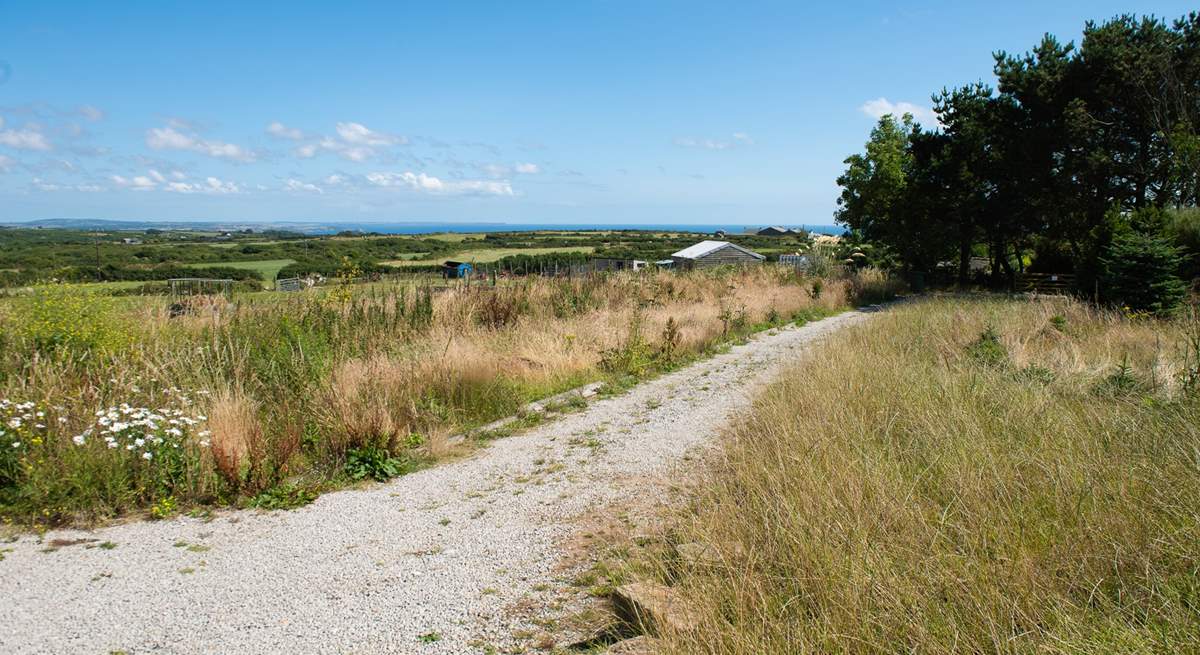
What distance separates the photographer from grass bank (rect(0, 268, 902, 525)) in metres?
5.23

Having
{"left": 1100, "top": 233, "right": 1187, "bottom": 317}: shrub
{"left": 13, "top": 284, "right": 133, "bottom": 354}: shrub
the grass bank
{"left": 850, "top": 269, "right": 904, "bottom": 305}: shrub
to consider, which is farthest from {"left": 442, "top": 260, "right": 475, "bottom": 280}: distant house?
{"left": 1100, "top": 233, "right": 1187, "bottom": 317}: shrub

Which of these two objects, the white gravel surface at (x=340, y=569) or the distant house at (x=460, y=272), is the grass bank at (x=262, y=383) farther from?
the distant house at (x=460, y=272)

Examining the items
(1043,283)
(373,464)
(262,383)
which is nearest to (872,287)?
(1043,283)

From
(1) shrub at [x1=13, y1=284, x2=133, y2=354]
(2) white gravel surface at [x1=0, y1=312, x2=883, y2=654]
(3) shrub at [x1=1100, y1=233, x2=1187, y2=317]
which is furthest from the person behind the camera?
(3) shrub at [x1=1100, y1=233, x2=1187, y2=317]

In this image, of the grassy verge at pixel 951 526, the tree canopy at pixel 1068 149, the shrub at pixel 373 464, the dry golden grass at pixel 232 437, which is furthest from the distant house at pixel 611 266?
the grassy verge at pixel 951 526

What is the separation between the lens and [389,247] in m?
68.6

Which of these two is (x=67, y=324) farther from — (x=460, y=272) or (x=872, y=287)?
(x=872, y=287)

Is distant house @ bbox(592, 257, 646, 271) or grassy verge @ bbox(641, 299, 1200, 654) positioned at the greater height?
distant house @ bbox(592, 257, 646, 271)

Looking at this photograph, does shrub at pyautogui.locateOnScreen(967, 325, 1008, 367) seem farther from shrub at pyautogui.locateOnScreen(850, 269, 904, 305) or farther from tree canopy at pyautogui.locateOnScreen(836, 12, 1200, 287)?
shrub at pyautogui.locateOnScreen(850, 269, 904, 305)

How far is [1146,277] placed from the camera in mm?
12469

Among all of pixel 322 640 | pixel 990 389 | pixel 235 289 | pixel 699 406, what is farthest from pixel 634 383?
pixel 235 289

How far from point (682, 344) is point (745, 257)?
39.2m

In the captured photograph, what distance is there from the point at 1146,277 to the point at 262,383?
1521 centimetres

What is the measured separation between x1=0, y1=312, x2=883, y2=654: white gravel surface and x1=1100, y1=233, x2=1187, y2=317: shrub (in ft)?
37.4
